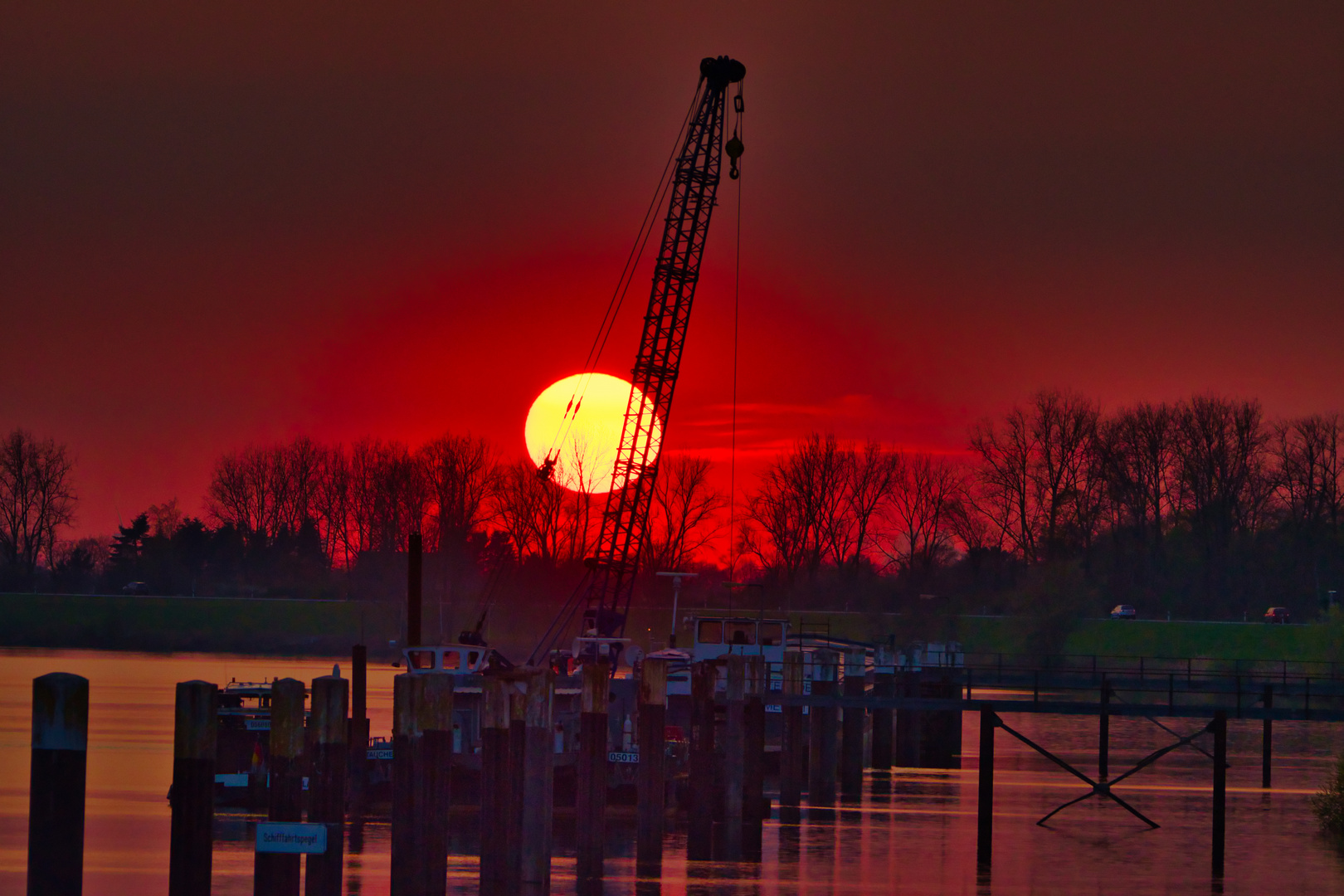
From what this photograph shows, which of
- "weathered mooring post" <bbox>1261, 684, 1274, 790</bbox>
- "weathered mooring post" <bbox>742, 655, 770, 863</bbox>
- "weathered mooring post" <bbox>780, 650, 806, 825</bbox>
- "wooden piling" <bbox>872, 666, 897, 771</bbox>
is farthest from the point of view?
"wooden piling" <bbox>872, 666, 897, 771</bbox>

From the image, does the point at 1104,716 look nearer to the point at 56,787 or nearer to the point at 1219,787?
the point at 1219,787

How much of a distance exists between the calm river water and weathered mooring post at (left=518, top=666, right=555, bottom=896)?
592cm

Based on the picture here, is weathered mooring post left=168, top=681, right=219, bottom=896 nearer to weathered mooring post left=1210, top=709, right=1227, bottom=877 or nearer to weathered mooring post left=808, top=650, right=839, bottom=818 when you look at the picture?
weathered mooring post left=1210, top=709, right=1227, bottom=877

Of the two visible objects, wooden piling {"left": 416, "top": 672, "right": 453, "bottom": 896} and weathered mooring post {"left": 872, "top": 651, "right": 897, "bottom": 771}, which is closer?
wooden piling {"left": 416, "top": 672, "right": 453, "bottom": 896}

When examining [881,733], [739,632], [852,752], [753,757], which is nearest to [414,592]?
[739,632]

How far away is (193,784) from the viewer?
61.1 feet

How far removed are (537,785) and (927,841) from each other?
17.5 metres

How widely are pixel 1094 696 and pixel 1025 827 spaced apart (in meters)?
44.9

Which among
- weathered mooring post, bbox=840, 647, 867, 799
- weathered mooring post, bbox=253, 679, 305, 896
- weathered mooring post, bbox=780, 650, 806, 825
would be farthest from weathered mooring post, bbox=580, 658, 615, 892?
weathered mooring post, bbox=840, 647, 867, 799

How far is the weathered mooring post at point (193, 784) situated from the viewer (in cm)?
1861

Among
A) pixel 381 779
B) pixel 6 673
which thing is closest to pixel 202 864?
pixel 381 779

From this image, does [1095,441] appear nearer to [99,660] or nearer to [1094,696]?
[1094,696]

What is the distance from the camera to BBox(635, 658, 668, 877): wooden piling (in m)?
31.7

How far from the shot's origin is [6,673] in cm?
10125
